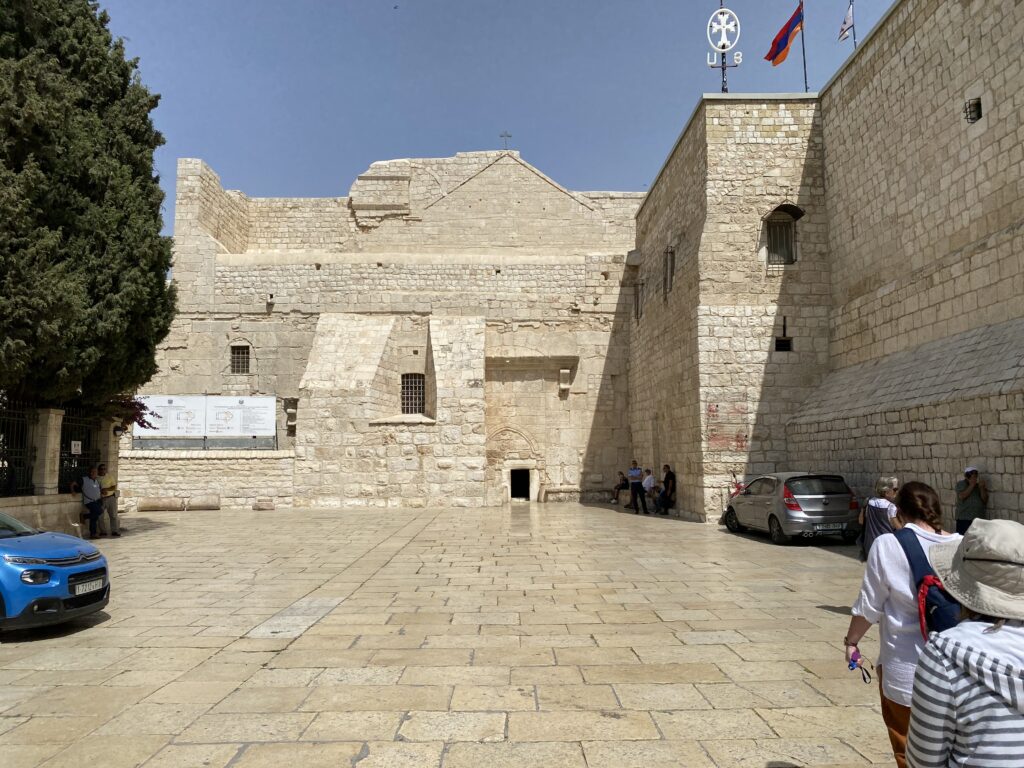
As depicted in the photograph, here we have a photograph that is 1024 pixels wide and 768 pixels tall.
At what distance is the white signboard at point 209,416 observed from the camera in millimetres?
17891

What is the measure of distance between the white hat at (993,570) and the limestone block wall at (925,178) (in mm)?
8525

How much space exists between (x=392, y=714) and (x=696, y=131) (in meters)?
13.6

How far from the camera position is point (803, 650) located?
16.0ft

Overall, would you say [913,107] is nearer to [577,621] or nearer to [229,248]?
[577,621]

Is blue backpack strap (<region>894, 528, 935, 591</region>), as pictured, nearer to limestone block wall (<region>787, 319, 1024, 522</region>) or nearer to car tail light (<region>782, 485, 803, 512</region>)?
limestone block wall (<region>787, 319, 1024, 522</region>)

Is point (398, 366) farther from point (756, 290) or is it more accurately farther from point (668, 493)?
point (756, 290)

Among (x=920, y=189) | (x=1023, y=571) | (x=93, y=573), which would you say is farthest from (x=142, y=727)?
(x=920, y=189)

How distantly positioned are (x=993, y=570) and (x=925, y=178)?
35.3 ft

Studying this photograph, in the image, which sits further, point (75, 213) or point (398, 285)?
point (398, 285)

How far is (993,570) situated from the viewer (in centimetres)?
172

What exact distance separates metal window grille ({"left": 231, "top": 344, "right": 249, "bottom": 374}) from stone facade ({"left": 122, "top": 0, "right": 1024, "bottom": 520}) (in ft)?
0.94

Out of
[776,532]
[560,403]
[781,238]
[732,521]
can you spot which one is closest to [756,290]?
[781,238]

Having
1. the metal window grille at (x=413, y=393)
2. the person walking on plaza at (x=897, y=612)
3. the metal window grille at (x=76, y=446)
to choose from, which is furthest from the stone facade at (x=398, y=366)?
the person walking on plaza at (x=897, y=612)

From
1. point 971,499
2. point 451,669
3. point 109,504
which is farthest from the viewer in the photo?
point 109,504
